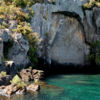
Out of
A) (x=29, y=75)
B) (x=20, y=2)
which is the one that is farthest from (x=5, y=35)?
(x=20, y=2)

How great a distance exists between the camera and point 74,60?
39969 mm

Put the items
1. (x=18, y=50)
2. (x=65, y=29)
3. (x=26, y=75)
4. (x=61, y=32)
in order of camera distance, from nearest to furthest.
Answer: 1. (x=26, y=75)
2. (x=18, y=50)
3. (x=61, y=32)
4. (x=65, y=29)

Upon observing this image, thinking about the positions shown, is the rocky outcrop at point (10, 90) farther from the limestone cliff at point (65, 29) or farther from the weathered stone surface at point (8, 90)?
the limestone cliff at point (65, 29)

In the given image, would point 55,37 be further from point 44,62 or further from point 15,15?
point 15,15

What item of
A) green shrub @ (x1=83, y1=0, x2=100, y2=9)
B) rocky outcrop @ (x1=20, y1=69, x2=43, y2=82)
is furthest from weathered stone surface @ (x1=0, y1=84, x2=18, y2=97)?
green shrub @ (x1=83, y1=0, x2=100, y2=9)

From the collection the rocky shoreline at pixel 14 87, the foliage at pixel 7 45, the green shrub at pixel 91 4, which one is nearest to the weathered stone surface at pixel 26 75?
the foliage at pixel 7 45

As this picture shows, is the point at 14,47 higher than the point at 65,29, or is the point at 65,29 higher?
the point at 65,29

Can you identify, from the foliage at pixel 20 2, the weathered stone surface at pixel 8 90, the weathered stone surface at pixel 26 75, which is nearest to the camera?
the weathered stone surface at pixel 8 90

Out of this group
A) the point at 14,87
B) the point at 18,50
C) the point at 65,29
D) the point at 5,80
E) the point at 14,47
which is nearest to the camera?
the point at 14,87

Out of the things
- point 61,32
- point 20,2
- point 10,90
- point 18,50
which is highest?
point 20,2

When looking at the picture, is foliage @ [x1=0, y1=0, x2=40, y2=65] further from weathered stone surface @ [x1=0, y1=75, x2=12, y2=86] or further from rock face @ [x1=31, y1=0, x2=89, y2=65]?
weathered stone surface @ [x1=0, y1=75, x2=12, y2=86]

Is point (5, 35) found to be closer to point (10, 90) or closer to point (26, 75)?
point (26, 75)

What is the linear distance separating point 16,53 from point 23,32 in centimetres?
377

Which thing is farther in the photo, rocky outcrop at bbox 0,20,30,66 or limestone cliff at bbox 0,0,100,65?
limestone cliff at bbox 0,0,100,65
